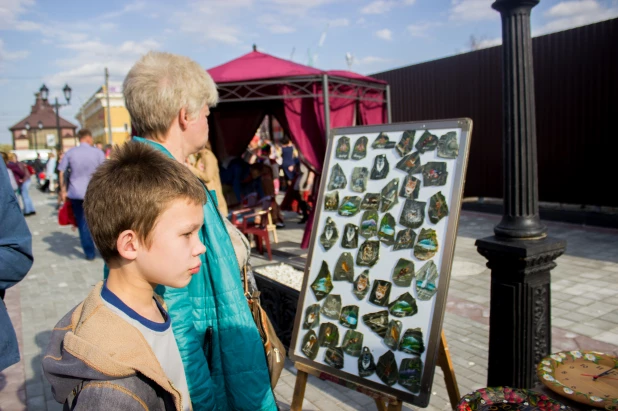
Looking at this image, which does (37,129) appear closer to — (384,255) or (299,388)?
(299,388)

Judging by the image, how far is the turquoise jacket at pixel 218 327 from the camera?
152cm

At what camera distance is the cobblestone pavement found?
3316 millimetres

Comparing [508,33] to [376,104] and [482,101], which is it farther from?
[482,101]

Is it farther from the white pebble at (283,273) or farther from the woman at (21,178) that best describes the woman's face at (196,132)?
the woman at (21,178)

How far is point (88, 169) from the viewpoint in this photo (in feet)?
23.9

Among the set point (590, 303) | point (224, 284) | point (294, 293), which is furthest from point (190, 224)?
point (590, 303)

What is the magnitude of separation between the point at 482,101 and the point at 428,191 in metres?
10.2

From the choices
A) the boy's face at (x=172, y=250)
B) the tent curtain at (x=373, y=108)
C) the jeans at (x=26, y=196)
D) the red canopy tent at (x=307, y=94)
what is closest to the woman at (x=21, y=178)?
the jeans at (x=26, y=196)

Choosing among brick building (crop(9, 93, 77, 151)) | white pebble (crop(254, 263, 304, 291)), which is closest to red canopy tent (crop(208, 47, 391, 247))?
white pebble (crop(254, 263, 304, 291))

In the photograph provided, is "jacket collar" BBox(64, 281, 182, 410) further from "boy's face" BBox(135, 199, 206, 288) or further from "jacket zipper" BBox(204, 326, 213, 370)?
"jacket zipper" BBox(204, 326, 213, 370)

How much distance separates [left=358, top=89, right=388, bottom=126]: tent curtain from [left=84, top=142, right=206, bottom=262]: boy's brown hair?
23.7ft

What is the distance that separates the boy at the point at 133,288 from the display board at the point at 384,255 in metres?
1.14

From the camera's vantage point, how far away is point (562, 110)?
31.5 ft

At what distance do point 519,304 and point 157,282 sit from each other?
1.91 m
